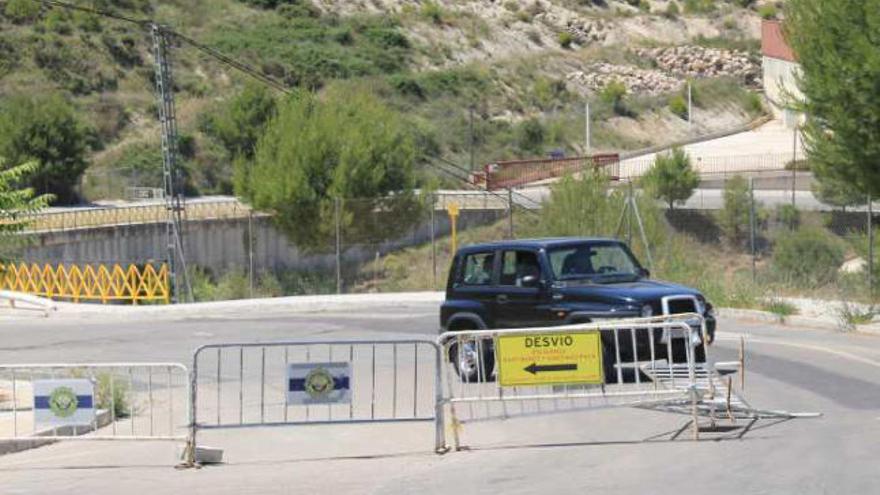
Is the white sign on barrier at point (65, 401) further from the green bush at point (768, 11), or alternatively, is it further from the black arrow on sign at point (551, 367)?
the green bush at point (768, 11)

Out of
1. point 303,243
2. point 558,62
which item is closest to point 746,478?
point 303,243

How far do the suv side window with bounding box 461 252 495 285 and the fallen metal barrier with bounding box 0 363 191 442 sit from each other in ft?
13.1

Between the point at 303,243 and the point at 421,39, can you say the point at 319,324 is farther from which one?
the point at 421,39

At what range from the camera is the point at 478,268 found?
66.4 feet

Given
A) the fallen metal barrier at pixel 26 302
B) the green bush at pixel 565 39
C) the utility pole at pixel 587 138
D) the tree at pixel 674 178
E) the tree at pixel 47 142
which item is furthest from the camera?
the green bush at pixel 565 39

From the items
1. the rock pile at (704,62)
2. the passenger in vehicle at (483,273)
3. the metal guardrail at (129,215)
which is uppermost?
the rock pile at (704,62)

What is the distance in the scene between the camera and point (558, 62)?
115 meters

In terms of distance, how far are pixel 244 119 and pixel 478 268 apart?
61.0 m

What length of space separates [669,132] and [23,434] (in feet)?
292

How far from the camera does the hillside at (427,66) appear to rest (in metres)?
86.6

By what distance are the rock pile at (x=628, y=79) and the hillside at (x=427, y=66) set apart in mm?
162

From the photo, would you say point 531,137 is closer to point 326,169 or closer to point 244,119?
point 244,119

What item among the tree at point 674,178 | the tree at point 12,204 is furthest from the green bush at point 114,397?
the tree at point 674,178

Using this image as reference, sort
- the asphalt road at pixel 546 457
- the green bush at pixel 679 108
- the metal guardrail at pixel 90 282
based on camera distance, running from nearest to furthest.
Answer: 1. the asphalt road at pixel 546 457
2. the metal guardrail at pixel 90 282
3. the green bush at pixel 679 108
